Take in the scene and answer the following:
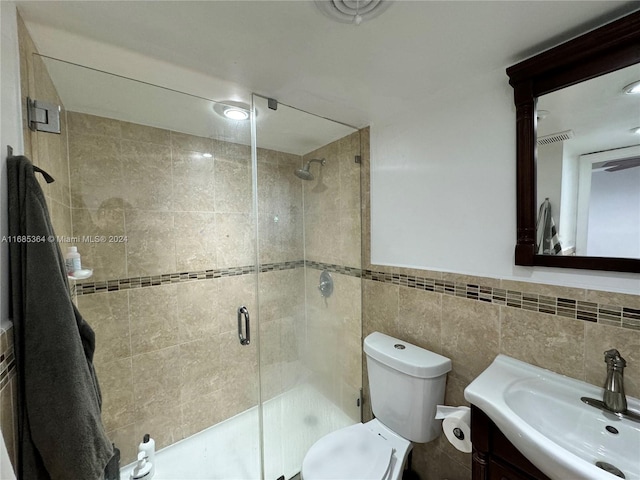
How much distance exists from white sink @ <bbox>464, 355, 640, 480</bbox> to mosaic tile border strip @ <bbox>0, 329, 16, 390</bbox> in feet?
4.43

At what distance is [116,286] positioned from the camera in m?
1.56

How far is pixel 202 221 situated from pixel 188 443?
1.55 metres

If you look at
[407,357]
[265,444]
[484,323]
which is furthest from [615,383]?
[265,444]

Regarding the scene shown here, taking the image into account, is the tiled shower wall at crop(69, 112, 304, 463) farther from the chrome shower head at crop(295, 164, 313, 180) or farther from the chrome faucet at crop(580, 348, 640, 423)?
the chrome faucet at crop(580, 348, 640, 423)

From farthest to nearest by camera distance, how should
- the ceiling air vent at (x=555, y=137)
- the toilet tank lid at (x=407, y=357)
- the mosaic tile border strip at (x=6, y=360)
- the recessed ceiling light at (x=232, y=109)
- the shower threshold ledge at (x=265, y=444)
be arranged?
the shower threshold ledge at (x=265, y=444) < the recessed ceiling light at (x=232, y=109) < the toilet tank lid at (x=407, y=357) < the ceiling air vent at (x=555, y=137) < the mosaic tile border strip at (x=6, y=360)

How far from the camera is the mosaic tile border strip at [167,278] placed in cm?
149

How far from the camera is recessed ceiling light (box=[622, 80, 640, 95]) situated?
868mm

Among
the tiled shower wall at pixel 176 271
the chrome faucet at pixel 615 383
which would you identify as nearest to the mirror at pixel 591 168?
the chrome faucet at pixel 615 383

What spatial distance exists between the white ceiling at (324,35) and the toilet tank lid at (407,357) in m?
1.33

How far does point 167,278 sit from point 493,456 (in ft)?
6.16

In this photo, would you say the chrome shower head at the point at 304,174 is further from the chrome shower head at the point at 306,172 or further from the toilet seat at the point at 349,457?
the toilet seat at the point at 349,457

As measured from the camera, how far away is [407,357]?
1.31m

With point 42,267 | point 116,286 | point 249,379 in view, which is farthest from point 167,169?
point 249,379

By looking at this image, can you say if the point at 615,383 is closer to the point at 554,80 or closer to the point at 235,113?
the point at 554,80
